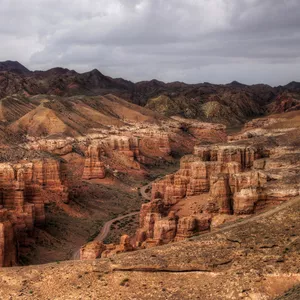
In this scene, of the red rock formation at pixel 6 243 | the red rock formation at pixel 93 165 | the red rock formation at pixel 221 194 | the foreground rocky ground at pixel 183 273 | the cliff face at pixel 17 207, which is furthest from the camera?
the red rock formation at pixel 93 165

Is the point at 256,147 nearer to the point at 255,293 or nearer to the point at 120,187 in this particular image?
the point at 120,187

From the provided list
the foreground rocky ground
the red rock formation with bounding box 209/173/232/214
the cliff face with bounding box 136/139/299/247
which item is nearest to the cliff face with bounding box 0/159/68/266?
the cliff face with bounding box 136/139/299/247

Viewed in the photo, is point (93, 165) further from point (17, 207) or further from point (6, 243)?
point (6, 243)

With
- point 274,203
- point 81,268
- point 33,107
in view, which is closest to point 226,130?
point 33,107

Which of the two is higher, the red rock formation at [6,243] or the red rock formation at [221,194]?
the red rock formation at [221,194]

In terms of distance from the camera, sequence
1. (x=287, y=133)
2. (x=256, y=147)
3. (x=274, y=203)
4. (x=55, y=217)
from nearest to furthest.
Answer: (x=274, y=203)
(x=55, y=217)
(x=256, y=147)
(x=287, y=133)

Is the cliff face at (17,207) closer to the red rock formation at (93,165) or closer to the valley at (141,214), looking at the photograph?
the valley at (141,214)

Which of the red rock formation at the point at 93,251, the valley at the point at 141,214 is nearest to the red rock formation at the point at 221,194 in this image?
the valley at the point at 141,214

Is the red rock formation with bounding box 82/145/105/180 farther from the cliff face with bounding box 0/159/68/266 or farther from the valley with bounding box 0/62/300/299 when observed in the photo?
the cliff face with bounding box 0/159/68/266
